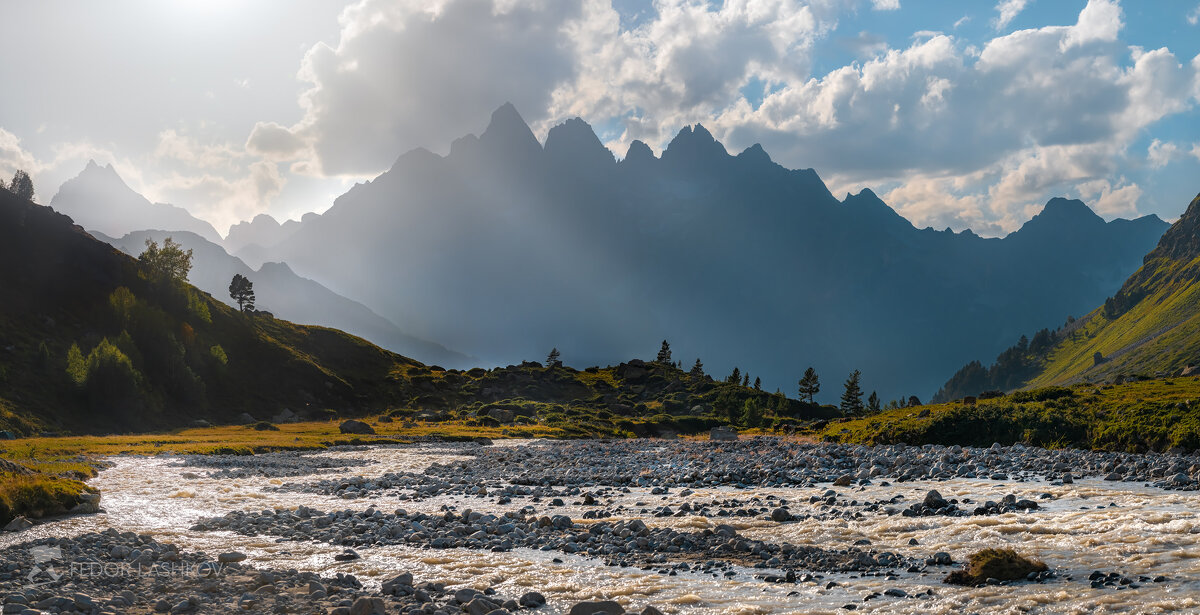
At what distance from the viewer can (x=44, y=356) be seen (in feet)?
342

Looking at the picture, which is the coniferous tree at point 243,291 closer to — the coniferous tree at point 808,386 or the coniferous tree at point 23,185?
the coniferous tree at point 23,185

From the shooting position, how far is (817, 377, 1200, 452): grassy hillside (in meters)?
38.8

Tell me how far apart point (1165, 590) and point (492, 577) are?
14902 mm

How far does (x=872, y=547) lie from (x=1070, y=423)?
37.8 metres

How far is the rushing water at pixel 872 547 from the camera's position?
1376cm

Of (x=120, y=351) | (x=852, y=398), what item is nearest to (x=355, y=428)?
(x=120, y=351)

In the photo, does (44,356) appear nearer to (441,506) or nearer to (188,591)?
(441,506)

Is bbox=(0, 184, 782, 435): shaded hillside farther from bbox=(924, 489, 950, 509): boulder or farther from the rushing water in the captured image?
bbox=(924, 489, 950, 509): boulder

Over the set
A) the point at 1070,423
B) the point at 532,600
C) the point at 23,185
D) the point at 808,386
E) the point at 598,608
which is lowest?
the point at 532,600

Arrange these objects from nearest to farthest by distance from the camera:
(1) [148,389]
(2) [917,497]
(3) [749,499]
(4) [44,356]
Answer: (2) [917,497] < (3) [749,499] < (4) [44,356] < (1) [148,389]

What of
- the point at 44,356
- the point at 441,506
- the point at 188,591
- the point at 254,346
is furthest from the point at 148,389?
the point at 188,591

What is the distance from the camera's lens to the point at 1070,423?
46562mm

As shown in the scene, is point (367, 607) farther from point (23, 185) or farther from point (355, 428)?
point (23, 185)

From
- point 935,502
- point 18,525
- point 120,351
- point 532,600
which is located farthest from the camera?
point 120,351
